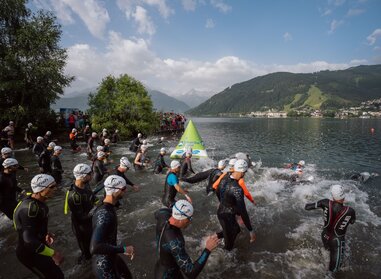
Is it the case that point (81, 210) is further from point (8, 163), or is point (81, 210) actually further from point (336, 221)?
point (336, 221)

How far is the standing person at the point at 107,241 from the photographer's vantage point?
394 cm

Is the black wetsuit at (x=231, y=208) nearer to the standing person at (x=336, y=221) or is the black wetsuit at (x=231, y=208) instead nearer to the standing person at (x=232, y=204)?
A: the standing person at (x=232, y=204)

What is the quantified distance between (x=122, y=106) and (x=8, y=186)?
2745cm

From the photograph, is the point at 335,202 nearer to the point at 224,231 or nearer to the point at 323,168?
the point at 224,231

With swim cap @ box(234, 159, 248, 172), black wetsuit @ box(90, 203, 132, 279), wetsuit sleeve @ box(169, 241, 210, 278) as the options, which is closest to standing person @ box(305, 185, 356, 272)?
swim cap @ box(234, 159, 248, 172)

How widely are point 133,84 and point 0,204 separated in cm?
3050

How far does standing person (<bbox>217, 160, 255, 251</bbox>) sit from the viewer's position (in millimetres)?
6199

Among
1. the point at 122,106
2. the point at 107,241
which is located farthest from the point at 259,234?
the point at 122,106

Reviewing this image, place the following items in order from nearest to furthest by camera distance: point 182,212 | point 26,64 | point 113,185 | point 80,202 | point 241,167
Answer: point 182,212, point 113,185, point 80,202, point 241,167, point 26,64

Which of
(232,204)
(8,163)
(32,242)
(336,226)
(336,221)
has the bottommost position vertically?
(336,226)

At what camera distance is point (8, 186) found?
24.5ft

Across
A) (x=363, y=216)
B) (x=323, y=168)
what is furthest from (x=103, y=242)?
(x=323, y=168)

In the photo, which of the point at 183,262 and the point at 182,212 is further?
the point at 182,212

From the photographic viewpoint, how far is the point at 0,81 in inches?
977
